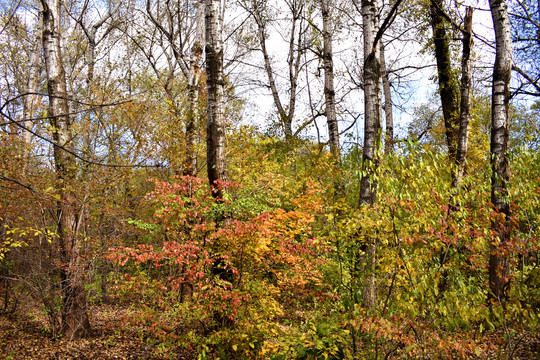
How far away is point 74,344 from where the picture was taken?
6539 mm

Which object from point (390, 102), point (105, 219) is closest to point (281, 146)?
point (390, 102)

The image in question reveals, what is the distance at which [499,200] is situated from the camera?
178 inches

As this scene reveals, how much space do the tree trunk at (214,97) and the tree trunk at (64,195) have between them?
2.97 metres

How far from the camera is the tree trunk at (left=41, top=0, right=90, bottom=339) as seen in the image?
6.52 m

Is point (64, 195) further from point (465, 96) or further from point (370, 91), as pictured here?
point (465, 96)

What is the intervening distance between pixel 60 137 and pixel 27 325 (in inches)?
182

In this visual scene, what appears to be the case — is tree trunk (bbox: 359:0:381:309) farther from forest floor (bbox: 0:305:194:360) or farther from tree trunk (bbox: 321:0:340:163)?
tree trunk (bbox: 321:0:340:163)

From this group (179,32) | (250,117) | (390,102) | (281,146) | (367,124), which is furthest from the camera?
(250,117)

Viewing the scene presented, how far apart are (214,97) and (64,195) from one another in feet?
11.8

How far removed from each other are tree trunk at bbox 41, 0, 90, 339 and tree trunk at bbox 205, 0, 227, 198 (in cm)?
297

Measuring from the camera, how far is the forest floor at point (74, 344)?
591cm

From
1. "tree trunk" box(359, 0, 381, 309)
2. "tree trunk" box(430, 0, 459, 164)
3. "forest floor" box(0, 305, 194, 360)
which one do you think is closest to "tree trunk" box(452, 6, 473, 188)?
"tree trunk" box(359, 0, 381, 309)

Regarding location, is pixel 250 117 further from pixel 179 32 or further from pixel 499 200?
pixel 499 200

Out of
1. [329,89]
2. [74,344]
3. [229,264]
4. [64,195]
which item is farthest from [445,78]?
[74,344]
